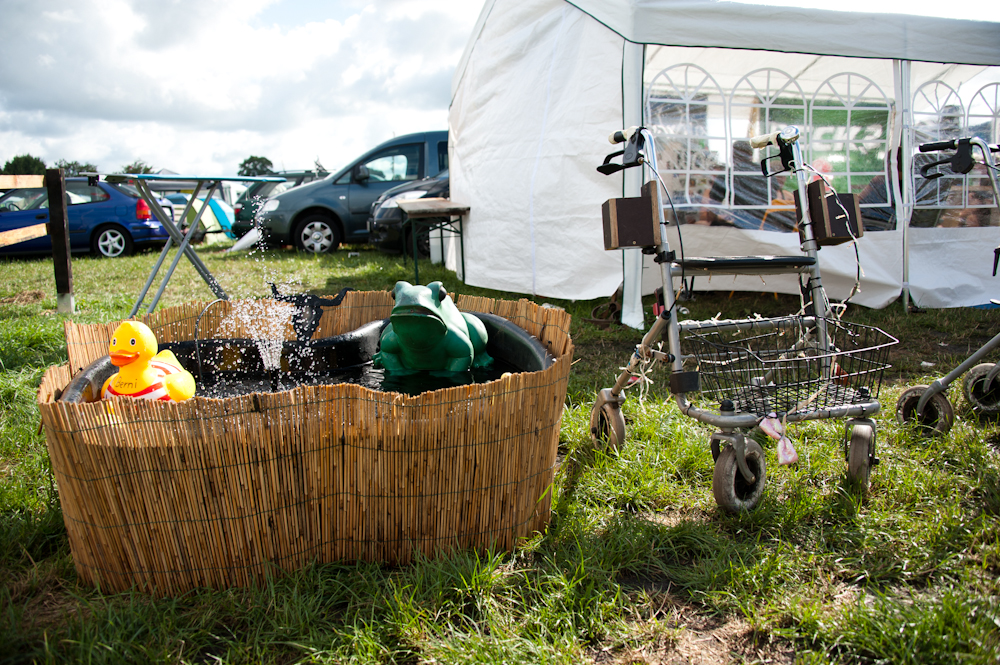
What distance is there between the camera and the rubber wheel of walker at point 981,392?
2.91m

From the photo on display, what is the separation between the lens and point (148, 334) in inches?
91.9

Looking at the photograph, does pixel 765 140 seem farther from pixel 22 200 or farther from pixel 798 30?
pixel 22 200

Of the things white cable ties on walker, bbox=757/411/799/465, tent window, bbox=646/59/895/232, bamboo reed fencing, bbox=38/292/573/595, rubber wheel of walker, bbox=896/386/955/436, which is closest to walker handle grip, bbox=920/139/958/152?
rubber wheel of walker, bbox=896/386/955/436

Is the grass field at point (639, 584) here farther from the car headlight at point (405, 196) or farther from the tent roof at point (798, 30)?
the car headlight at point (405, 196)

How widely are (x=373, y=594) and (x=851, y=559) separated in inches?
60.5

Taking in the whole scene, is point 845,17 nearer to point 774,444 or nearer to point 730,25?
point 730,25

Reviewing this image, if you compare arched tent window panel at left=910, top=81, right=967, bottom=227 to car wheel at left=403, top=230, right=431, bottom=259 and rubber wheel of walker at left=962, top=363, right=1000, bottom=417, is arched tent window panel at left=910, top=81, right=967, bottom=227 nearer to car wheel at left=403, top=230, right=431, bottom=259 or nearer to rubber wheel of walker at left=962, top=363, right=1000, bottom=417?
rubber wheel of walker at left=962, top=363, right=1000, bottom=417

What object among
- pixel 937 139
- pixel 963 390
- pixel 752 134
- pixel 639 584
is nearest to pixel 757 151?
pixel 752 134

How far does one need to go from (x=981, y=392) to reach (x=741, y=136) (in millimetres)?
3074

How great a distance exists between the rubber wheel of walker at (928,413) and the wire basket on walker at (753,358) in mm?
538

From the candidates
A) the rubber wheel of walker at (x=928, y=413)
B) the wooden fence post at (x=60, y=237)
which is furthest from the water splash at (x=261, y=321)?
the rubber wheel of walker at (x=928, y=413)

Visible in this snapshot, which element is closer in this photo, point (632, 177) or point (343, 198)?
point (632, 177)

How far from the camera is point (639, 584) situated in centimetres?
188

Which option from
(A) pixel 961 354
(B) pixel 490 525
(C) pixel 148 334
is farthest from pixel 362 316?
(A) pixel 961 354
